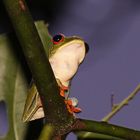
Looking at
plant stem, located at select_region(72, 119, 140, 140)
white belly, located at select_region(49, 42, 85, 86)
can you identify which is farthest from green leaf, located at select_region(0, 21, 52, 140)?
plant stem, located at select_region(72, 119, 140, 140)

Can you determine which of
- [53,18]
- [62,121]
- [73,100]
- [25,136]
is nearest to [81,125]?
[62,121]

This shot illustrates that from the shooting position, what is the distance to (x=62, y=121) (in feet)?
1.40

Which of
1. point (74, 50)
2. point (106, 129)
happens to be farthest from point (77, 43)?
point (106, 129)

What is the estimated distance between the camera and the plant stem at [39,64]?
37 cm

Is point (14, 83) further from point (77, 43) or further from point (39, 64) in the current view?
point (39, 64)

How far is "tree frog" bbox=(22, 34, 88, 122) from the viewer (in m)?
0.54

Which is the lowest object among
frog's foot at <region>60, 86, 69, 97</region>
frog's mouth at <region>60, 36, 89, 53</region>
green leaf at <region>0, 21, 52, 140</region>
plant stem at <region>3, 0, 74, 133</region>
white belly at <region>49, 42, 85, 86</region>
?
green leaf at <region>0, 21, 52, 140</region>

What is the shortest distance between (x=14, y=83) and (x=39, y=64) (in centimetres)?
31

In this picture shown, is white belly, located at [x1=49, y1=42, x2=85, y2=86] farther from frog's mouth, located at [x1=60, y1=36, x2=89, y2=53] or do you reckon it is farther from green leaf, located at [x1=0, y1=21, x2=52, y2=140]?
green leaf, located at [x1=0, y1=21, x2=52, y2=140]

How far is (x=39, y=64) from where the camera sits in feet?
1.27

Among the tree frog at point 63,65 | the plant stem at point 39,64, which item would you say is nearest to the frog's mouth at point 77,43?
→ the tree frog at point 63,65

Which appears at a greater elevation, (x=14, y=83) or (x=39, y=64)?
(x=39, y=64)

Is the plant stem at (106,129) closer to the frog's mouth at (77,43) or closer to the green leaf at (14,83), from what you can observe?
the frog's mouth at (77,43)

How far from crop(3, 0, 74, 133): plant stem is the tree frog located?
114mm
